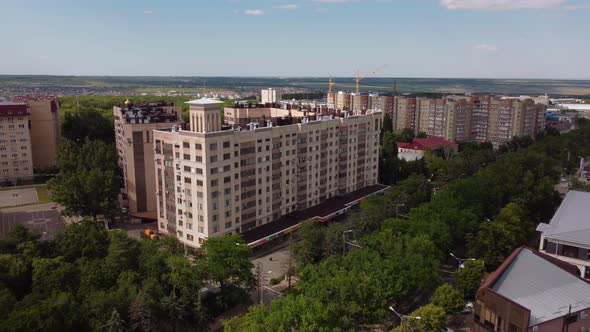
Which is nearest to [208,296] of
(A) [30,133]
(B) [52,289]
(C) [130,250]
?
(C) [130,250]

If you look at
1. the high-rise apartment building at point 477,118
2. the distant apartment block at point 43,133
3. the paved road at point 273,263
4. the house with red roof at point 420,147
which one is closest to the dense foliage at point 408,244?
the paved road at point 273,263

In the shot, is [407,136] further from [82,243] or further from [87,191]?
[82,243]

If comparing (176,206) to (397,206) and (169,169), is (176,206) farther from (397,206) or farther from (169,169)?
(397,206)

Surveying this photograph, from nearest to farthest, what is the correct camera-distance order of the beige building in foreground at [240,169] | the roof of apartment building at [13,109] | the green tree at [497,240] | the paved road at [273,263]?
the green tree at [497,240], the paved road at [273,263], the beige building in foreground at [240,169], the roof of apartment building at [13,109]

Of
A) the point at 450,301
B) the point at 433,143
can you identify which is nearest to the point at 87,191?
the point at 450,301

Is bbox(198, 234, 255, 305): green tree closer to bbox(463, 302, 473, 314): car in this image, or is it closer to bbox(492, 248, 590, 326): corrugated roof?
bbox(463, 302, 473, 314): car

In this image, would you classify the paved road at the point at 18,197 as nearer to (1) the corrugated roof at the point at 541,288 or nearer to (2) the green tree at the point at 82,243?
(2) the green tree at the point at 82,243
